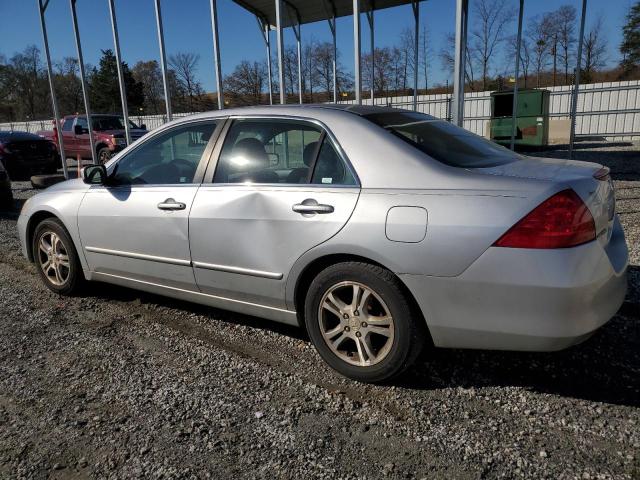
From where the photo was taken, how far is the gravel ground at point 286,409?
2.17m

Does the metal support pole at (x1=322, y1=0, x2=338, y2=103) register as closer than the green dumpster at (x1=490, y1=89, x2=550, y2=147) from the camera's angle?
Yes

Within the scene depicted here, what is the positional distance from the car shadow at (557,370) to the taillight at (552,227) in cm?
96

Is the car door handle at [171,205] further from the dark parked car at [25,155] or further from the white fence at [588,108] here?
the white fence at [588,108]

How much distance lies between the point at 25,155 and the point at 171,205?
43.7ft

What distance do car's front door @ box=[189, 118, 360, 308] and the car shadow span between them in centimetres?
73

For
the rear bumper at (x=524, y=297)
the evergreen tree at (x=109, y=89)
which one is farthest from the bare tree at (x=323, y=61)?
the evergreen tree at (x=109, y=89)

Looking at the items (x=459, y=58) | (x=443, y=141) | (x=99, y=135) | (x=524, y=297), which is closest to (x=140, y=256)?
(x=443, y=141)

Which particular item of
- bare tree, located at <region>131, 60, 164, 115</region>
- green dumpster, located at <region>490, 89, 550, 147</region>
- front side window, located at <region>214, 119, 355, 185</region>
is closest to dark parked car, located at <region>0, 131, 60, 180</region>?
front side window, located at <region>214, 119, 355, 185</region>

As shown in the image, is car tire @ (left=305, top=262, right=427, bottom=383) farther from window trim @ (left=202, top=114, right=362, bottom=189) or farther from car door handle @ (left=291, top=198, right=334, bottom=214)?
window trim @ (left=202, top=114, right=362, bottom=189)

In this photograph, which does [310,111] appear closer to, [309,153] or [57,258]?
[309,153]

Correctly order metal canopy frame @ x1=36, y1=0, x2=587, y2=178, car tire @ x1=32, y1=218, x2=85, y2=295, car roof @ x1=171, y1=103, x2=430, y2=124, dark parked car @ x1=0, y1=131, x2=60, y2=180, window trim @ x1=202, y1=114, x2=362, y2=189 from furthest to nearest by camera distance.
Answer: dark parked car @ x1=0, y1=131, x2=60, y2=180
metal canopy frame @ x1=36, y1=0, x2=587, y2=178
car tire @ x1=32, y1=218, x2=85, y2=295
car roof @ x1=171, y1=103, x2=430, y2=124
window trim @ x1=202, y1=114, x2=362, y2=189

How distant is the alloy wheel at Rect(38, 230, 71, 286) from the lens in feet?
14.3

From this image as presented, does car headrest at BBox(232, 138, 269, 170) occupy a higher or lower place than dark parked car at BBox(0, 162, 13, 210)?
higher

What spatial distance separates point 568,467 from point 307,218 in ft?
5.70
